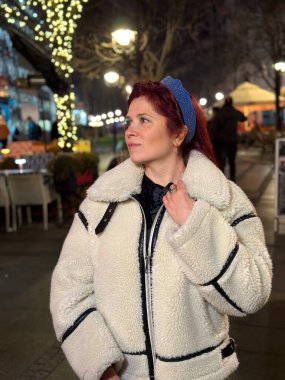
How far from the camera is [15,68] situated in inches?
1565

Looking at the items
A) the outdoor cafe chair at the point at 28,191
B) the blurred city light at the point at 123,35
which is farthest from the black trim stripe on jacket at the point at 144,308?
the blurred city light at the point at 123,35

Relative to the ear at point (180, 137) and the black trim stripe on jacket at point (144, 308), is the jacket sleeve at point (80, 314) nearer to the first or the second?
the black trim stripe on jacket at point (144, 308)

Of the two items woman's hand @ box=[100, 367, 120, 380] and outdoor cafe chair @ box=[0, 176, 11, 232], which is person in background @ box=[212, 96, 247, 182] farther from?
woman's hand @ box=[100, 367, 120, 380]

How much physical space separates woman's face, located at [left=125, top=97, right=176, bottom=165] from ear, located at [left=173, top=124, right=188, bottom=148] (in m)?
0.03

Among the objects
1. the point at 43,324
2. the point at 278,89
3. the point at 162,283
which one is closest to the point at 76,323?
the point at 162,283

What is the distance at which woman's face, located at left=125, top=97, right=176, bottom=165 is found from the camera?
1.94 meters

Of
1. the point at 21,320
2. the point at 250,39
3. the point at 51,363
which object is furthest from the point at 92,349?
the point at 250,39

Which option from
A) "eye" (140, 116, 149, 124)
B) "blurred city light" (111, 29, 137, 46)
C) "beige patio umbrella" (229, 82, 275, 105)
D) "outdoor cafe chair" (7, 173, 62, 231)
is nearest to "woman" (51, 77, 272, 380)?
"eye" (140, 116, 149, 124)

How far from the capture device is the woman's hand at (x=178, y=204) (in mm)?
1792

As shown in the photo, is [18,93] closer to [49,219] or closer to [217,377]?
[49,219]

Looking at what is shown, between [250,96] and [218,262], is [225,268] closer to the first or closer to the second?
[218,262]

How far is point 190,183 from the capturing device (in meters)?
1.93

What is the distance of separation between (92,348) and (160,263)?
1.26ft

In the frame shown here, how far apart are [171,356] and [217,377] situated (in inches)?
8.3
